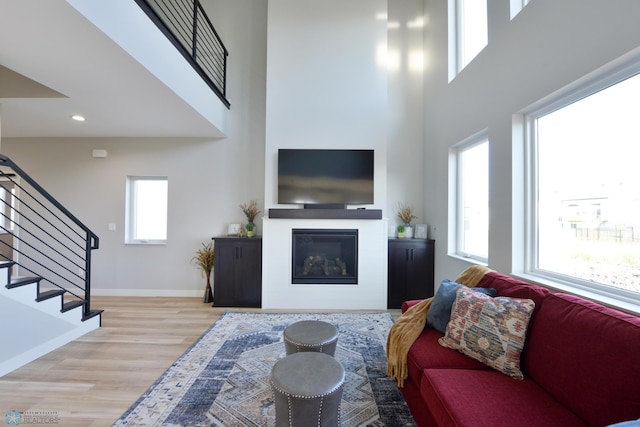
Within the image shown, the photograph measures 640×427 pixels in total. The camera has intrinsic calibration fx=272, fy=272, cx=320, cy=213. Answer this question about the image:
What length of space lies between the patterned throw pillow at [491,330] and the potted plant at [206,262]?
3.42 metres

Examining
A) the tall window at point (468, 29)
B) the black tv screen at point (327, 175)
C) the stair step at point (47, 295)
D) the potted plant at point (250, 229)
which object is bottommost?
the stair step at point (47, 295)

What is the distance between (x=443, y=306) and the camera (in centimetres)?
193

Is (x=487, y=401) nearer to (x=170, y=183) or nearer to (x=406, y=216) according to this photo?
(x=406, y=216)

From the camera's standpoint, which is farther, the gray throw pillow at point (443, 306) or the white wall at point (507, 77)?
the gray throw pillow at point (443, 306)

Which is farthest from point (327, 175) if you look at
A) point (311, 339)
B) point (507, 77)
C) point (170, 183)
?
point (170, 183)

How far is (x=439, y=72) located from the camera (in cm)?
387

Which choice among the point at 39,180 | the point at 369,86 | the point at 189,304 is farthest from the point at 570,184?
the point at 39,180

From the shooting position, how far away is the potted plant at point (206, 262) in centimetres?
411

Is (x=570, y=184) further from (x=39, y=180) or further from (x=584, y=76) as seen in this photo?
(x=39, y=180)

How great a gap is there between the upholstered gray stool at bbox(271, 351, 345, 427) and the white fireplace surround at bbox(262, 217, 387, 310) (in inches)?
92.9

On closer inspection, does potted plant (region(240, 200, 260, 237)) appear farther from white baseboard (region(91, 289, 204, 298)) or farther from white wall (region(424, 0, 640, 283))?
white wall (region(424, 0, 640, 283))

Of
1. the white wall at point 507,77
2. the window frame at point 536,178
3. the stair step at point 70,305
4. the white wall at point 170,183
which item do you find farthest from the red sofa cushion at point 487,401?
the white wall at point 170,183

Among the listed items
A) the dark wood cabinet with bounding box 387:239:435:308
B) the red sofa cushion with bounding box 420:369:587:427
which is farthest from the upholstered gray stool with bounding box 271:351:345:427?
the dark wood cabinet with bounding box 387:239:435:308

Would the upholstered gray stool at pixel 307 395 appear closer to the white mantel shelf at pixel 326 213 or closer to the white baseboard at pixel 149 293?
the white mantel shelf at pixel 326 213
